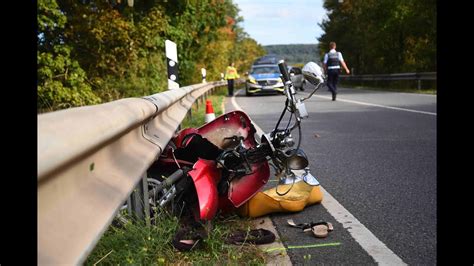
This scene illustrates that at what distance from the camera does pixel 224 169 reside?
3402 millimetres

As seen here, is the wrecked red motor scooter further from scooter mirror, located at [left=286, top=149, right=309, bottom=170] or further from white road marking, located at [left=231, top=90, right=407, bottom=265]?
white road marking, located at [left=231, top=90, right=407, bottom=265]

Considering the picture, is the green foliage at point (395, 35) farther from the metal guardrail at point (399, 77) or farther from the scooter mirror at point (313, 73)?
the scooter mirror at point (313, 73)

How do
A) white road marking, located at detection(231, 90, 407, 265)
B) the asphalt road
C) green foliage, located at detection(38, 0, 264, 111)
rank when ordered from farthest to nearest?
green foliage, located at detection(38, 0, 264, 111)
the asphalt road
white road marking, located at detection(231, 90, 407, 265)

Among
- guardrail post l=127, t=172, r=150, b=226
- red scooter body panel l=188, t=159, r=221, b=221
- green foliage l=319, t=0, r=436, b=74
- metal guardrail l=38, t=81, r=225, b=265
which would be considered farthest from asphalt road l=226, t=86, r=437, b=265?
green foliage l=319, t=0, r=436, b=74

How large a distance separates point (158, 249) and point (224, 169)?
0.86m

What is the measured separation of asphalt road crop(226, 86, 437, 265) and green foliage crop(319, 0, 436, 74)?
22171 millimetres

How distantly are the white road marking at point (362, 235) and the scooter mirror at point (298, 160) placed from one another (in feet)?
1.44

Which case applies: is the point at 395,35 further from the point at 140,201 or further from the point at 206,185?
the point at 140,201

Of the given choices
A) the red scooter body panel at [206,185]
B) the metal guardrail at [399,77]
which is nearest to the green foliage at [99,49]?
the red scooter body panel at [206,185]

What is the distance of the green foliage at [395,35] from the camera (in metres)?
29.0

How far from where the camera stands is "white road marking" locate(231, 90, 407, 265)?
2.70m

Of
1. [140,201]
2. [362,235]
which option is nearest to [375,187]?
[362,235]

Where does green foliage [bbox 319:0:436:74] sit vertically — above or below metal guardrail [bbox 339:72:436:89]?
above
